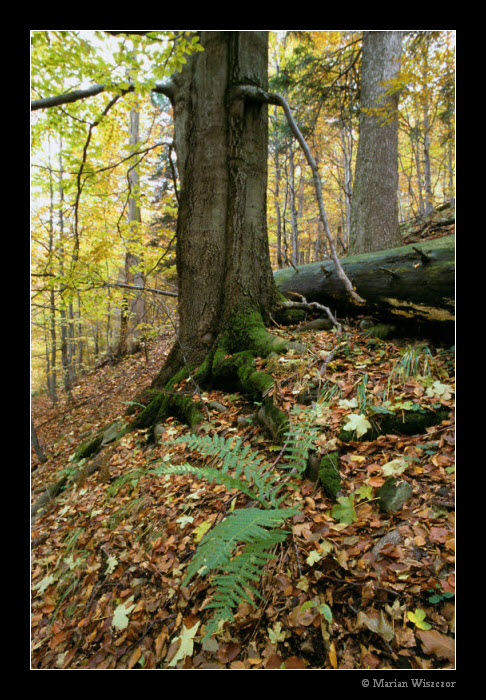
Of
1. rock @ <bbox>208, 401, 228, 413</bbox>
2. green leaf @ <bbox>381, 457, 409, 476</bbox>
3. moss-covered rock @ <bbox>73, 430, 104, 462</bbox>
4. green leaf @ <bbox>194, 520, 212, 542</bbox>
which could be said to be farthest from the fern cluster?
moss-covered rock @ <bbox>73, 430, 104, 462</bbox>

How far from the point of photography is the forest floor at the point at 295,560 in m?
1.32

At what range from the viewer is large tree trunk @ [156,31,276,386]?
3834mm

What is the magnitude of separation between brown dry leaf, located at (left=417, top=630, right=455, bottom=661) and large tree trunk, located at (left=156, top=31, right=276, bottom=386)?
3.25m

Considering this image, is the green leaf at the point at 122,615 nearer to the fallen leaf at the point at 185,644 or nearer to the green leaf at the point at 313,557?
the fallen leaf at the point at 185,644

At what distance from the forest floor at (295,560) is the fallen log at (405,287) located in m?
0.31

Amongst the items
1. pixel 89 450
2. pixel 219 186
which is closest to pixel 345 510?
pixel 219 186

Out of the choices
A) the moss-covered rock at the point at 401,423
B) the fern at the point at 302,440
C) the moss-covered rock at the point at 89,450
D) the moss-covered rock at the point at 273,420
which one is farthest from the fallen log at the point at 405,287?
the moss-covered rock at the point at 89,450

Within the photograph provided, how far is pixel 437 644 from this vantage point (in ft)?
3.91

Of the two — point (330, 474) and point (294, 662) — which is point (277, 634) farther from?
point (330, 474)

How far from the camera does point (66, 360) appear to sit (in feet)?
35.5

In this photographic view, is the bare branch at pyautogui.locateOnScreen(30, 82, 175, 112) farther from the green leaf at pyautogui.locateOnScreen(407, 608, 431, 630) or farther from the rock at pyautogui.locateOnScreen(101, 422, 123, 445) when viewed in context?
the green leaf at pyautogui.locateOnScreen(407, 608, 431, 630)
